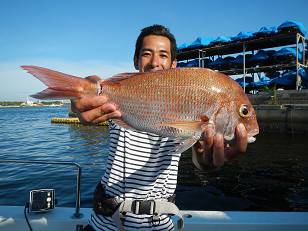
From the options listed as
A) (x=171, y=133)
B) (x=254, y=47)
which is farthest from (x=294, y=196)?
(x=254, y=47)

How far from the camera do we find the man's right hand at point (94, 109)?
2240 millimetres

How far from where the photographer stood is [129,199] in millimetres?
2465

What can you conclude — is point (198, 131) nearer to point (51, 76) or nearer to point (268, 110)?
point (51, 76)

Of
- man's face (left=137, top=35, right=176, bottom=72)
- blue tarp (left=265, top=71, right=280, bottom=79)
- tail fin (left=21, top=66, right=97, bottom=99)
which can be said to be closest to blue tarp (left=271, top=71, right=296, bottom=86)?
blue tarp (left=265, top=71, right=280, bottom=79)

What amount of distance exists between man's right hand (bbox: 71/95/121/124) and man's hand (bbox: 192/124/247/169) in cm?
79

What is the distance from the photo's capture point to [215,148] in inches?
96.0

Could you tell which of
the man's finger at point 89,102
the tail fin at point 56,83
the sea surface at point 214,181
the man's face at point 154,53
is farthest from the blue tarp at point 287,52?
the tail fin at point 56,83

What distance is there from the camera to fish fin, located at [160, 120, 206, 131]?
7.55ft

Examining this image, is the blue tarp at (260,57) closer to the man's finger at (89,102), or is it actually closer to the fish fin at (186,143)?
the fish fin at (186,143)

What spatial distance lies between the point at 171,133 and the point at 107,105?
0.57m

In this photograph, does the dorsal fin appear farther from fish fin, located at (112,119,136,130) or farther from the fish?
fish fin, located at (112,119,136,130)

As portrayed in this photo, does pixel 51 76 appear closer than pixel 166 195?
Yes

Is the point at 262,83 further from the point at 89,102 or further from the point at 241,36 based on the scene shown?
the point at 89,102

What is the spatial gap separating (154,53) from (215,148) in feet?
3.59
